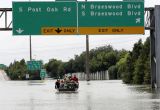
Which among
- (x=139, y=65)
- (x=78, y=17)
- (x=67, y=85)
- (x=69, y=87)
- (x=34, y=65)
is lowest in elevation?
(x=69, y=87)

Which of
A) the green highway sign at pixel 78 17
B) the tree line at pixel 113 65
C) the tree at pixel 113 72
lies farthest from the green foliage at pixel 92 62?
the green highway sign at pixel 78 17

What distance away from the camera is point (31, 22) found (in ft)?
138

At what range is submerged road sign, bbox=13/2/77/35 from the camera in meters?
41.8

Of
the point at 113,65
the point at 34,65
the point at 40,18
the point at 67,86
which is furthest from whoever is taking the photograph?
the point at 113,65

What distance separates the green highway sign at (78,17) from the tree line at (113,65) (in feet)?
52.9

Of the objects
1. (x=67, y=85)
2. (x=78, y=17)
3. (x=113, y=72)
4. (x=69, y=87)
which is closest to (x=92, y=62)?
(x=113, y=72)

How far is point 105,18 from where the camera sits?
1670 inches

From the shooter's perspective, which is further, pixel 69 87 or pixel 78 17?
pixel 69 87

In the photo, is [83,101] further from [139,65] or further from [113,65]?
[113,65]

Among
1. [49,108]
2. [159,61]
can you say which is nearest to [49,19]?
[159,61]

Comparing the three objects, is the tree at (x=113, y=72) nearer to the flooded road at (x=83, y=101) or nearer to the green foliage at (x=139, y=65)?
the green foliage at (x=139, y=65)

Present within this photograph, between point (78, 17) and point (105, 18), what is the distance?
1944 mm

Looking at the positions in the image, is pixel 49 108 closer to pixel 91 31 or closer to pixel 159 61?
pixel 91 31

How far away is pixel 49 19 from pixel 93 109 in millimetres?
19990
